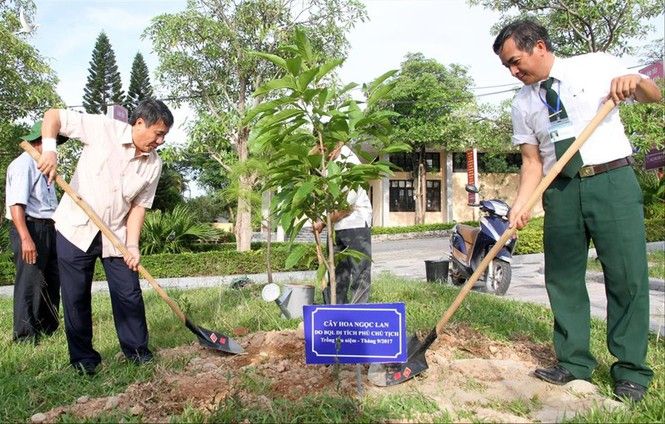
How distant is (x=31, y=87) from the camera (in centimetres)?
1147

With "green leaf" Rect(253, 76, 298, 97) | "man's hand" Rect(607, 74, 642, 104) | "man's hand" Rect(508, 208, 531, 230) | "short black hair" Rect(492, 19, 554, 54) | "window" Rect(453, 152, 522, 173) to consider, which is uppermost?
"window" Rect(453, 152, 522, 173)

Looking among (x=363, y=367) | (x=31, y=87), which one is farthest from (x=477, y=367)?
(x=31, y=87)

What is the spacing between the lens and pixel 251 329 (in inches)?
170

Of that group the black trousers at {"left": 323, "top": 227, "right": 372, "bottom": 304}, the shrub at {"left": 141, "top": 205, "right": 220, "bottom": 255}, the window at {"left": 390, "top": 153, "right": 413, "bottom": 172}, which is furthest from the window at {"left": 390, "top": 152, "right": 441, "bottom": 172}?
the black trousers at {"left": 323, "top": 227, "right": 372, "bottom": 304}

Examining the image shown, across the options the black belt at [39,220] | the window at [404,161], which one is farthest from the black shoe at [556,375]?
the window at [404,161]

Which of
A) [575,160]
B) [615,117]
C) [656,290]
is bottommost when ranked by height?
[656,290]

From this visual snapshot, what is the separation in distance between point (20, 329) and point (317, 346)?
9.15 feet

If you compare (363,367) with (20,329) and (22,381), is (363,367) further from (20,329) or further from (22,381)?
(20,329)

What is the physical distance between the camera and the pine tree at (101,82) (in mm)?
30750

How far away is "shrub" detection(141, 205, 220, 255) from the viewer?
45.7 feet

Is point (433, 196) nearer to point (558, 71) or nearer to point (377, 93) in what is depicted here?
point (558, 71)

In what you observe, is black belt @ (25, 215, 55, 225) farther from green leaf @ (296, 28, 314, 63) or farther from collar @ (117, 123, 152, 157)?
green leaf @ (296, 28, 314, 63)

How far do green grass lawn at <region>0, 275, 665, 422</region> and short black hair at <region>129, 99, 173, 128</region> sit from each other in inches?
52.7

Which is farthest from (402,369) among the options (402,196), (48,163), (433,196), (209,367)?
(433,196)
